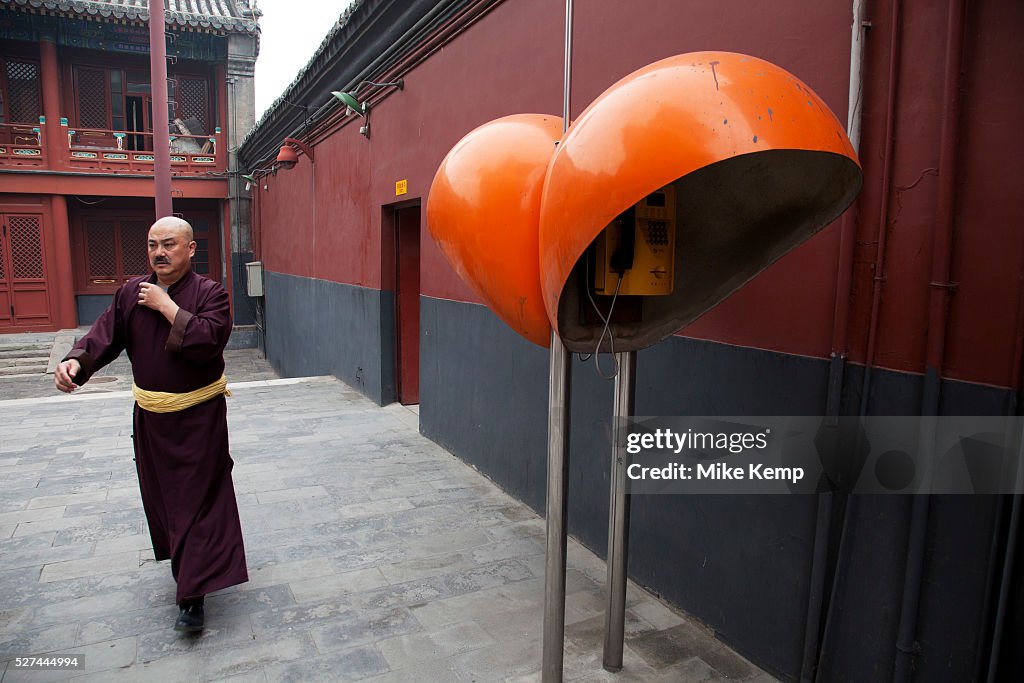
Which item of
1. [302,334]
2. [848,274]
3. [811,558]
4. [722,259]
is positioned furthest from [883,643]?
[302,334]

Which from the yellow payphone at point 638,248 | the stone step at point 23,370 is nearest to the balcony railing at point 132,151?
the stone step at point 23,370

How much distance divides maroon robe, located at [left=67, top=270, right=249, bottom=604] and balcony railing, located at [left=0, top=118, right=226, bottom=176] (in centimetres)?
1423

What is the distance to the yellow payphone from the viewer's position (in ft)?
7.43

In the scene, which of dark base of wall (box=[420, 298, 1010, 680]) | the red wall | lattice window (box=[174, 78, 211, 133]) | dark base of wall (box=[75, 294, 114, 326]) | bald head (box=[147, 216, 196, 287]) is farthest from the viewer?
lattice window (box=[174, 78, 211, 133])

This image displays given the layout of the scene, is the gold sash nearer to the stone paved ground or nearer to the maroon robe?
the maroon robe

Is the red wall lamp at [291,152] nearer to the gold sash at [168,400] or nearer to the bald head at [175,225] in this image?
the bald head at [175,225]

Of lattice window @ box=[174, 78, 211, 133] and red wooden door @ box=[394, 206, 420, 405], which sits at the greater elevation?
lattice window @ box=[174, 78, 211, 133]

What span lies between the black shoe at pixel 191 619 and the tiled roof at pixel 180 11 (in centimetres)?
1515

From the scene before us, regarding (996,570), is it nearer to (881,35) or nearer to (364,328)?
(881,35)

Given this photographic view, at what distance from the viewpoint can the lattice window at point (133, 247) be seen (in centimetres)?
1659

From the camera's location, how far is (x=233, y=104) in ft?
53.8

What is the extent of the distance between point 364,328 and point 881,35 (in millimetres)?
6676

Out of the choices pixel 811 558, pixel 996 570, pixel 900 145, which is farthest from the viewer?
pixel 811 558

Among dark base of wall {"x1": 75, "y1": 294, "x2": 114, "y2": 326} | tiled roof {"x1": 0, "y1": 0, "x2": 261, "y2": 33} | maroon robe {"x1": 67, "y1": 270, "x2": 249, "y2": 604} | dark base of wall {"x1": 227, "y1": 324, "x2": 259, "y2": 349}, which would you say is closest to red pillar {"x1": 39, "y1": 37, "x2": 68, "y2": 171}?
tiled roof {"x1": 0, "y1": 0, "x2": 261, "y2": 33}
